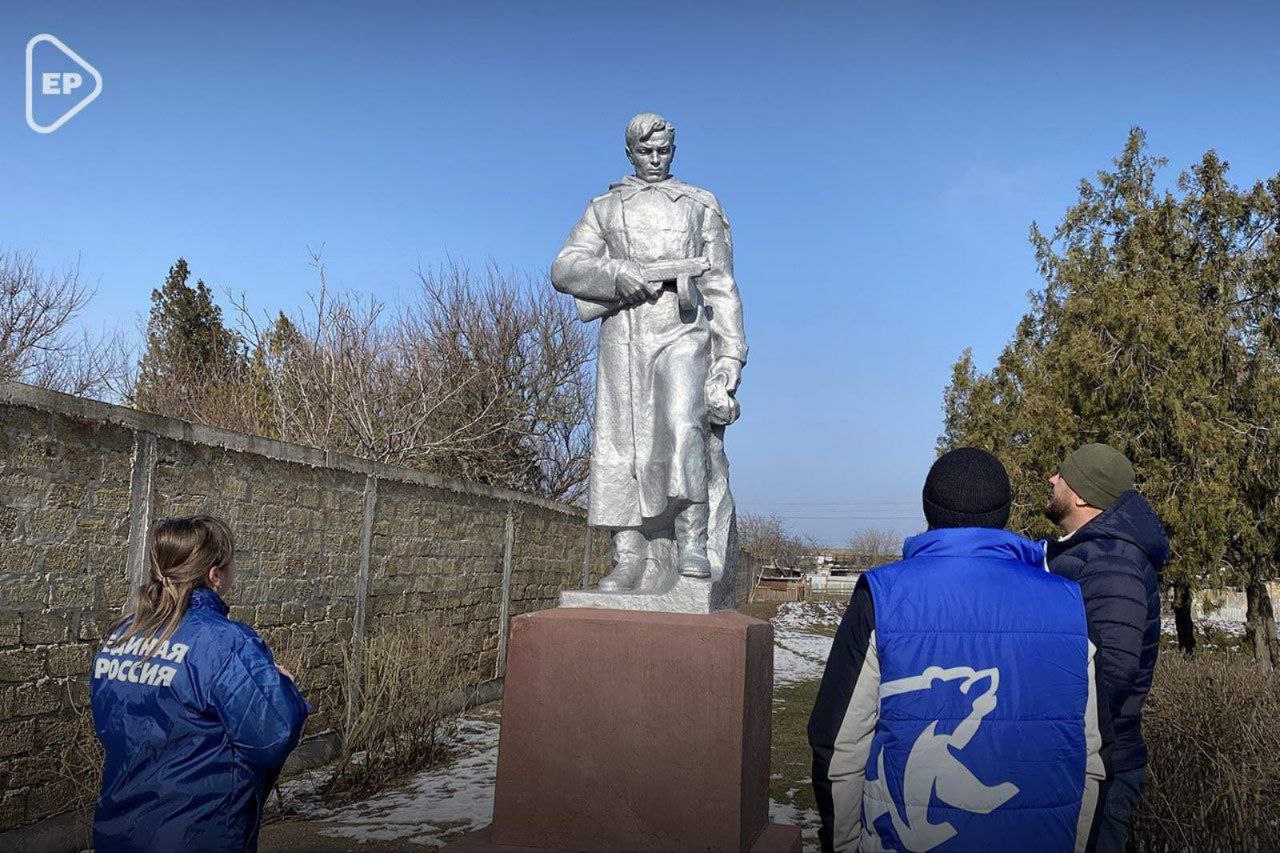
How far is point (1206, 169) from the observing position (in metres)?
17.1

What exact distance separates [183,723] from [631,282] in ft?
7.56

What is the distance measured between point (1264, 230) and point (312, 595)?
52.6ft

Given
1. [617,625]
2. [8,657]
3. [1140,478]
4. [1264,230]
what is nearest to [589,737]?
[617,625]

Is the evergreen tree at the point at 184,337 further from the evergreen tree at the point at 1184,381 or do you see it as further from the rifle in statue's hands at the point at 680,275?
the rifle in statue's hands at the point at 680,275

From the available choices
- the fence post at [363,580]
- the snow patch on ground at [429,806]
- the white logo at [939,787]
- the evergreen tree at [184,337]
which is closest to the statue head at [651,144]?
the white logo at [939,787]

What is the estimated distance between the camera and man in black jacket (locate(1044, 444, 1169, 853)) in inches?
112

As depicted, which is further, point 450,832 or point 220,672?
point 450,832

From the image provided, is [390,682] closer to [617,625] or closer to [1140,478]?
[617,625]

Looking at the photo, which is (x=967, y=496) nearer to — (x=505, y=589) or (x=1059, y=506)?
(x=1059, y=506)

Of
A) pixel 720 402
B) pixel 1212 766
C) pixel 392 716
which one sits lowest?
pixel 392 716

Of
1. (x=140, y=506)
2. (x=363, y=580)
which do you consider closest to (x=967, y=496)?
(x=140, y=506)

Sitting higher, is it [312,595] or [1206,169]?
[1206,169]

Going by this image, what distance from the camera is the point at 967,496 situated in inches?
94.0

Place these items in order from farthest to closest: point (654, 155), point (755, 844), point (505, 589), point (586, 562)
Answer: point (586, 562) → point (505, 589) → point (654, 155) → point (755, 844)
